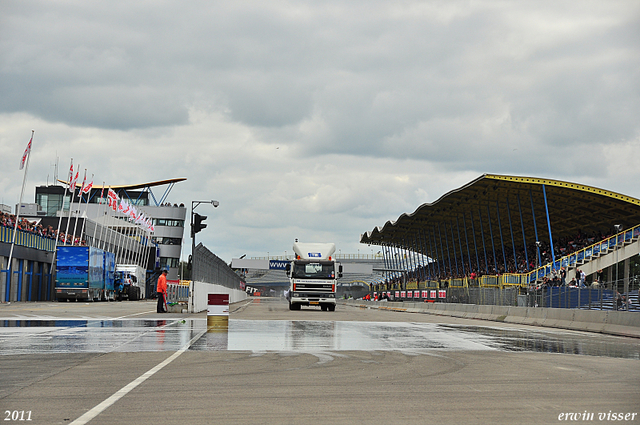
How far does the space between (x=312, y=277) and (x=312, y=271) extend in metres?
0.33

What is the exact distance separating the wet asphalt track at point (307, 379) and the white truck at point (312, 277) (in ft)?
73.1

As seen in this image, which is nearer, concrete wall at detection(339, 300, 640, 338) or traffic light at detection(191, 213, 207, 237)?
concrete wall at detection(339, 300, 640, 338)

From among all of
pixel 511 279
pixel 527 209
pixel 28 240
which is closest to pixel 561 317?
pixel 511 279

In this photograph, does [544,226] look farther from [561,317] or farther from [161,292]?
[161,292]

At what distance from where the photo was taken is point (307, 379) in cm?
958

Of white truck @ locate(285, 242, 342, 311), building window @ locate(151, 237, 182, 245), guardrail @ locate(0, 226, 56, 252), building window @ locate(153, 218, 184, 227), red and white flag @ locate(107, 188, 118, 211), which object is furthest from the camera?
building window @ locate(153, 218, 184, 227)

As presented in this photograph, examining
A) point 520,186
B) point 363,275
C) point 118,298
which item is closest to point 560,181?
point 520,186

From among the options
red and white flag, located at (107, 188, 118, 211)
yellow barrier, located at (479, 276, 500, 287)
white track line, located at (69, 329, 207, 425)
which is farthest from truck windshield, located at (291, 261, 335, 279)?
red and white flag, located at (107, 188, 118, 211)

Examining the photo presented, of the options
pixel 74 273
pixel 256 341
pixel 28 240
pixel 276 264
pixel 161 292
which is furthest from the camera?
pixel 276 264

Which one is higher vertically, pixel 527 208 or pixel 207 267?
pixel 527 208

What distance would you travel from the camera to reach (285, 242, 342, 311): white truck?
38.6m

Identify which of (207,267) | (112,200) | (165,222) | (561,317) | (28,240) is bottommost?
(561,317)

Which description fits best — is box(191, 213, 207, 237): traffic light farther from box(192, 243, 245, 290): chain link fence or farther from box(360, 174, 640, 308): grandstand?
box(360, 174, 640, 308): grandstand

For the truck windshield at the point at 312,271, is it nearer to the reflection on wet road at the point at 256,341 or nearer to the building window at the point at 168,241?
the reflection on wet road at the point at 256,341
